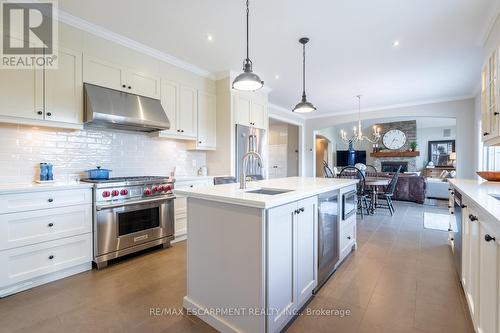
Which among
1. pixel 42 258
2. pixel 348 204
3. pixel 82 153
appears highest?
pixel 82 153

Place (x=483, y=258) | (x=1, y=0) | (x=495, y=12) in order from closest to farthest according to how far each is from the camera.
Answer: (x=483, y=258), (x=1, y=0), (x=495, y=12)

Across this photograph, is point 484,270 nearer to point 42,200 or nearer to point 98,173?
point 42,200

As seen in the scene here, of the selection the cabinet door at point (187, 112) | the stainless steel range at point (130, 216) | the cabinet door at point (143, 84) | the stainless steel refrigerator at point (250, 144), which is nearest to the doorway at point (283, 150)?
the stainless steel refrigerator at point (250, 144)

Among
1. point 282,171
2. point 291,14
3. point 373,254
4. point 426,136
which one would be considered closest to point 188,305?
point 373,254

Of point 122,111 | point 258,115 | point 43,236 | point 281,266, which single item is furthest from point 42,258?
point 258,115

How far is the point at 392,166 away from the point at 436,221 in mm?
6993

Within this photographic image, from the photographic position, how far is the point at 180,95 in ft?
12.1

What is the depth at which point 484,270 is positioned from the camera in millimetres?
1269

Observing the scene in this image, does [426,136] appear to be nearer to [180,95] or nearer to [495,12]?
[495,12]

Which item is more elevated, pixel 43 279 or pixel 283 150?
pixel 283 150

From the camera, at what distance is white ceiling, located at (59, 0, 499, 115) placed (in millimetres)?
2371

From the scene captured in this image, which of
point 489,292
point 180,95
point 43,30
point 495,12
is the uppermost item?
point 495,12

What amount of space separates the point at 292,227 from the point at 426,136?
1207 centimetres

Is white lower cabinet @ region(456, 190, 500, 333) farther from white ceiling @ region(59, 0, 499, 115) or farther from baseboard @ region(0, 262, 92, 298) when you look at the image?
baseboard @ region(0, 262, 92, 298)
